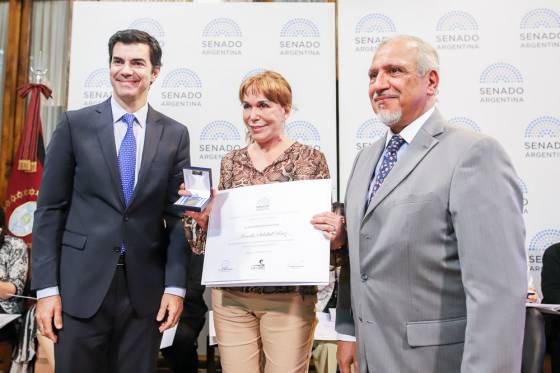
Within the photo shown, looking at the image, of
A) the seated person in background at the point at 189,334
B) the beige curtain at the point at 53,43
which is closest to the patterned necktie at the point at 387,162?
the seated person in background at the point at 189,334

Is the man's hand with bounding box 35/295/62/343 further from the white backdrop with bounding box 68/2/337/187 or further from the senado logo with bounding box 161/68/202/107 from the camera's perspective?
the senado logo with bounding box 161/68/202/107

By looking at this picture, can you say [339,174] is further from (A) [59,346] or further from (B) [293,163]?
(A) [59,346]

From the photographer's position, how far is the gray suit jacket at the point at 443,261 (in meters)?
1.39

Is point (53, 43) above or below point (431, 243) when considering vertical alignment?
above

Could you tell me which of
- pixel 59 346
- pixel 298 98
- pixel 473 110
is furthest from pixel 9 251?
pixel 473 110

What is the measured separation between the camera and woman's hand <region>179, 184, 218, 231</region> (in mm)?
2077

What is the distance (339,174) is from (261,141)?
2437 millimetres

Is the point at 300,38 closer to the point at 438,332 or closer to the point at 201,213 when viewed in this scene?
the point at 201,213

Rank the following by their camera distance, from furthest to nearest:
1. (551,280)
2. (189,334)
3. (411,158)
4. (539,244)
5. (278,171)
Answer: (539,244)
(551,280)
(189,334)
(278,171)
(411,158)

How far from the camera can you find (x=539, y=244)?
14.9ft

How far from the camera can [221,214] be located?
2.26 meters

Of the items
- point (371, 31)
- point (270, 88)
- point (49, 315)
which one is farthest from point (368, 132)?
point (49, 315)

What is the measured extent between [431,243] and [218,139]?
349 cm

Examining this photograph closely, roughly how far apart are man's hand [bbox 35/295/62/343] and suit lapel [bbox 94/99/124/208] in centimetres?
45
